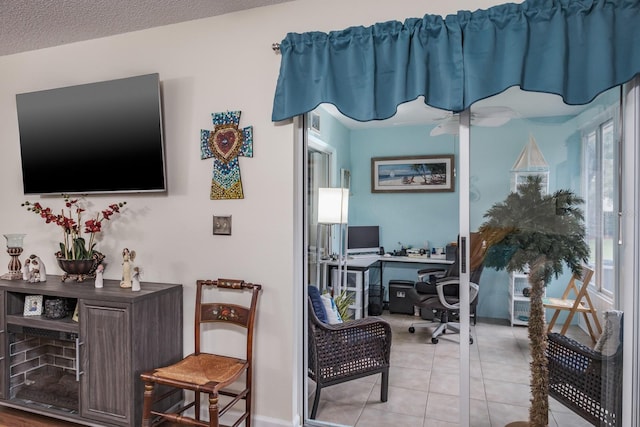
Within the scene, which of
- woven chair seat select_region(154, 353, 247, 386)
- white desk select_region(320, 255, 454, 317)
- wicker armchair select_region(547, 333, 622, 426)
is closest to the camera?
wicker armchair select_region(547, 333, 622, 426)

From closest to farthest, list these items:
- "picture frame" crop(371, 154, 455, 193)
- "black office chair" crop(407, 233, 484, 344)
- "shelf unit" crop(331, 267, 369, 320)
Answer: "shelf unit" crop(331, 267, 369, 320)
"black office chair" crop(407, 233, 484, 344)
"picture frame" crop(371, 154, 455, 193)

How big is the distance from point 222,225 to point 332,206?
2.84ft

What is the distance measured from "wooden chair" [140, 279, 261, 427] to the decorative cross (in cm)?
57

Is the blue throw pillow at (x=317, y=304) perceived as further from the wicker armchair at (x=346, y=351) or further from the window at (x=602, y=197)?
the window at (x=602, y=197)

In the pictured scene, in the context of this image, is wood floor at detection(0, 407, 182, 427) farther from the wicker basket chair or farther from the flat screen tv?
the wicker basket chair

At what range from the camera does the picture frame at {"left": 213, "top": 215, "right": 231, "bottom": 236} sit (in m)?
2.40

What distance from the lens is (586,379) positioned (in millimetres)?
1954

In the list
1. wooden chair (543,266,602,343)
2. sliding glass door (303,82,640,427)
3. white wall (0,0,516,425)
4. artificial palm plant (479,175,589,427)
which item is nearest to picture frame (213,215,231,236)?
white wall (0,0,516,425)

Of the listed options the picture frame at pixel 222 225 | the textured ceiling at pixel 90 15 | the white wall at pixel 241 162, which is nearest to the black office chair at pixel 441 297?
the white wall at pixel 241 162

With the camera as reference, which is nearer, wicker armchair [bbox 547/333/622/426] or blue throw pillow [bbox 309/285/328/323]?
wicker armchair [bbox 547/333/622/426]

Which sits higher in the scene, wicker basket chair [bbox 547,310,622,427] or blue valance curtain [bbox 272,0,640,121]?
blue valance curtain [bbox 272,0,640,121]

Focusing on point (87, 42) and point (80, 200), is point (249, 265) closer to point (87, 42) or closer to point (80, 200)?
point (80, 200)

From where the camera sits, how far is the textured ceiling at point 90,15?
2.27 metres

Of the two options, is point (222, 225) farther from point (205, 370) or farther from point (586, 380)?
point (586, 380)
